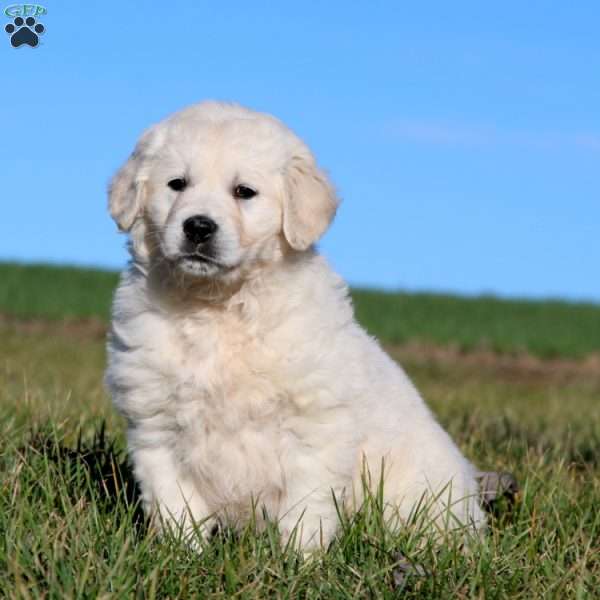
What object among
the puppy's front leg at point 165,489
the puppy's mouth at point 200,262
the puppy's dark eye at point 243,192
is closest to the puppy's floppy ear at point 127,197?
the puppy's mouth at point 200,262

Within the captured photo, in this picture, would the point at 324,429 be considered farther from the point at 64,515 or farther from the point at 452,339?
the point at 452,339

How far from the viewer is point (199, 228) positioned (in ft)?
13.2

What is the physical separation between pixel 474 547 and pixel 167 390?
4.50 feet

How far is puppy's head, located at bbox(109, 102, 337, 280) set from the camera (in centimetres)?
408

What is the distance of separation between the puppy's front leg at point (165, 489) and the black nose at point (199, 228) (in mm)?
883

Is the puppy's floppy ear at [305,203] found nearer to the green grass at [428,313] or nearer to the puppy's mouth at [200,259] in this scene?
the puppy's mouth at [200,259]

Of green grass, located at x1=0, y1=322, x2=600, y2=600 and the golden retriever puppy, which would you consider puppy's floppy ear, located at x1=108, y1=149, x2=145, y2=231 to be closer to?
the golden retriever puppy

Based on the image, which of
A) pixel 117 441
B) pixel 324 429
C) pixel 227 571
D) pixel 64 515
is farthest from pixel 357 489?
pixel 117 441

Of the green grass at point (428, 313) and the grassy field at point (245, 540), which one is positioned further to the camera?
the green grass at point (428, 313)

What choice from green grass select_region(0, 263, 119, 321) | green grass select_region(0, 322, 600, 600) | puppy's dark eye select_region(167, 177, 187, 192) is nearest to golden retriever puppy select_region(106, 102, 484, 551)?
puppy's dark eye select_region(167, 177, 187, 192)

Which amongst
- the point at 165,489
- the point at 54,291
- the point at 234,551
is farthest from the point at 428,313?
the point at 234,551

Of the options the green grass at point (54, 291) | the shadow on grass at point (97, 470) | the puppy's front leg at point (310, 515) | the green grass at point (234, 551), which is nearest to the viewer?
the green grass at point (234, 551)

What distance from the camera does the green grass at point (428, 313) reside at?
85.1ft

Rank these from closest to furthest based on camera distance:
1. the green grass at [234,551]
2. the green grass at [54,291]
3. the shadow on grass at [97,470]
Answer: the green grass at [234,551]
the shadow on grass at [97,470]
the green grass at [54,291]
